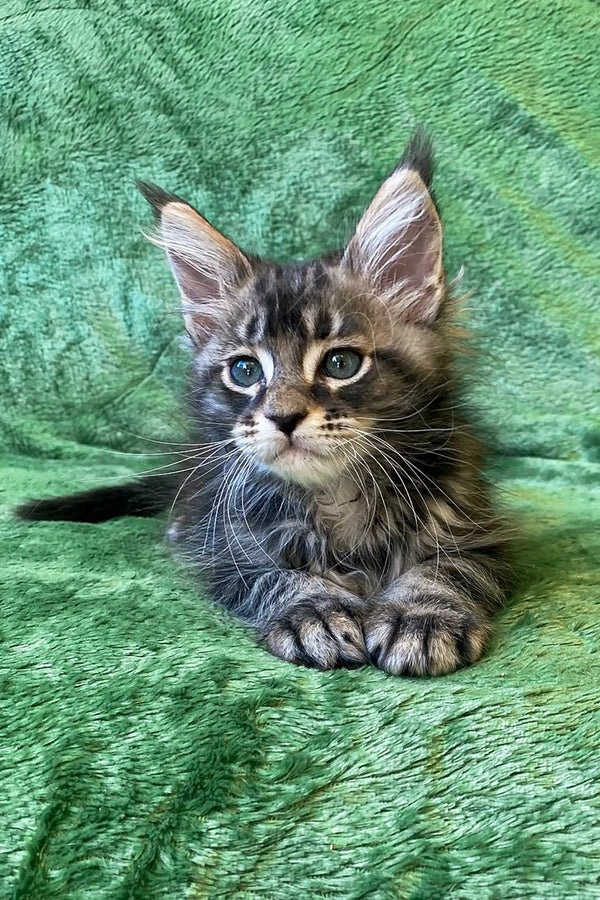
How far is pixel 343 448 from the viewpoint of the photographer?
1.32 meters

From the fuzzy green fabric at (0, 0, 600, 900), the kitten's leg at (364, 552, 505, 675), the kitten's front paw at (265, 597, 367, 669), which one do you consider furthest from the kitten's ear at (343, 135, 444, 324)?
→ the kitten's front paw at (265, 597, 367, 669)

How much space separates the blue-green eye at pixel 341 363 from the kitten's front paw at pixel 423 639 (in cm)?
38

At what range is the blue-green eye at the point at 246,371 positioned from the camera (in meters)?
1.48

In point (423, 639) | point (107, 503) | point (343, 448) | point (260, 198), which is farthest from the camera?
point (260, 198)

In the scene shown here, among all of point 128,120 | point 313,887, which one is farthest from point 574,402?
point 313,887

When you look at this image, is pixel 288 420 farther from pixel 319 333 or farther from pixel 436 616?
pixel 436 616

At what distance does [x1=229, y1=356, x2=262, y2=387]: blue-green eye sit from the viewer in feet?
4.84

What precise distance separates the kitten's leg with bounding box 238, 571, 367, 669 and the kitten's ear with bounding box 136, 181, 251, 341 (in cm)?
53

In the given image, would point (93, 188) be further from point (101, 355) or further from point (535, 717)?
point (535, 717)

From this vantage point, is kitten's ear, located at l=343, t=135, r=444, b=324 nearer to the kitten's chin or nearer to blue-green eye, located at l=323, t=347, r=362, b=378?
blue-green eye, located at l=323, t=347, r=362, b=378

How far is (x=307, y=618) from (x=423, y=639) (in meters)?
0.18

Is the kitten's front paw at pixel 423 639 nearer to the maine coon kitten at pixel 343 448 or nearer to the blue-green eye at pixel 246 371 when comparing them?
the maine coon kitten at pixel 343 448

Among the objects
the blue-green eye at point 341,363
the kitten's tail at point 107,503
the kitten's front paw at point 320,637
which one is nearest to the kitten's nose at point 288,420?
the blue-green eye at point 341,363

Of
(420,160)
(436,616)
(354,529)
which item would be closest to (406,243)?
(420,160)
